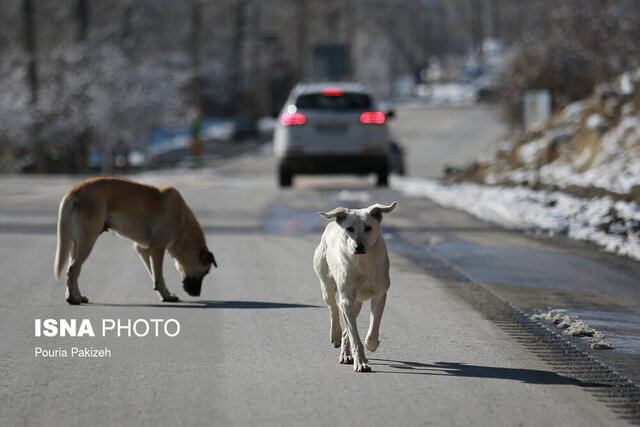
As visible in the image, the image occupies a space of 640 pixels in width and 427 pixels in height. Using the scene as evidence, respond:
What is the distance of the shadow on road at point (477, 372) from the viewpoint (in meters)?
6.98

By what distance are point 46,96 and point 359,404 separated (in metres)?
47.3

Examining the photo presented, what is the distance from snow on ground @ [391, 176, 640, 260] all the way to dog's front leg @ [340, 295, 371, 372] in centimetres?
657

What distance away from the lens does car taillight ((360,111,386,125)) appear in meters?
23.1

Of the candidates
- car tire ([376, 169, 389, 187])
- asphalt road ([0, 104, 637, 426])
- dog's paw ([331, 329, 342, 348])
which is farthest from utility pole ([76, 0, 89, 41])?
dog's paw ([331, 329, 342, 348])

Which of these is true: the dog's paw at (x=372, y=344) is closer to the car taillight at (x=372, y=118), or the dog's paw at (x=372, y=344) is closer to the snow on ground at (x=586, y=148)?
the snow on ground at (x=586, y=148)

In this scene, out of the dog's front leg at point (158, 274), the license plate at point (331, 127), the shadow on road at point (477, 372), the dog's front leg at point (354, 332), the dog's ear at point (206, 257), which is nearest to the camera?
the shadow on road at point (477, 372)

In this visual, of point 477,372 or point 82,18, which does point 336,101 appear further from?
point 82,18

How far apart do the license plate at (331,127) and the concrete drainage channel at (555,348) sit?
11.0 m

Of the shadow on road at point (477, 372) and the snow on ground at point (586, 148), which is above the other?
the shadow on road at point (477, 372)

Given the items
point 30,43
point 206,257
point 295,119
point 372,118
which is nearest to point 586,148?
point 372,118

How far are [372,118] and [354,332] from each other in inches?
637

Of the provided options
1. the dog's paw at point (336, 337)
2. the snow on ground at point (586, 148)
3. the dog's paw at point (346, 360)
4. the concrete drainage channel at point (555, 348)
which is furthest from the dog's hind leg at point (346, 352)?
the snow on ground at point (586, 148)

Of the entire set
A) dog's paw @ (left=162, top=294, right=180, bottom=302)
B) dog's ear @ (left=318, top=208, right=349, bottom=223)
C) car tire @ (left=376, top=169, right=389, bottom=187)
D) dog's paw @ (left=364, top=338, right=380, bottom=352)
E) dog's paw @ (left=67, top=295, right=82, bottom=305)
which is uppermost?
dog's ear @ (left=318, top=208, right=349, bottom=223)

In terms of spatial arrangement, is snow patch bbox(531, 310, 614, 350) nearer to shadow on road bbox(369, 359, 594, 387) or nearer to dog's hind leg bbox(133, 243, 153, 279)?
shadow on road bbox(369, 359, 594, 387)
